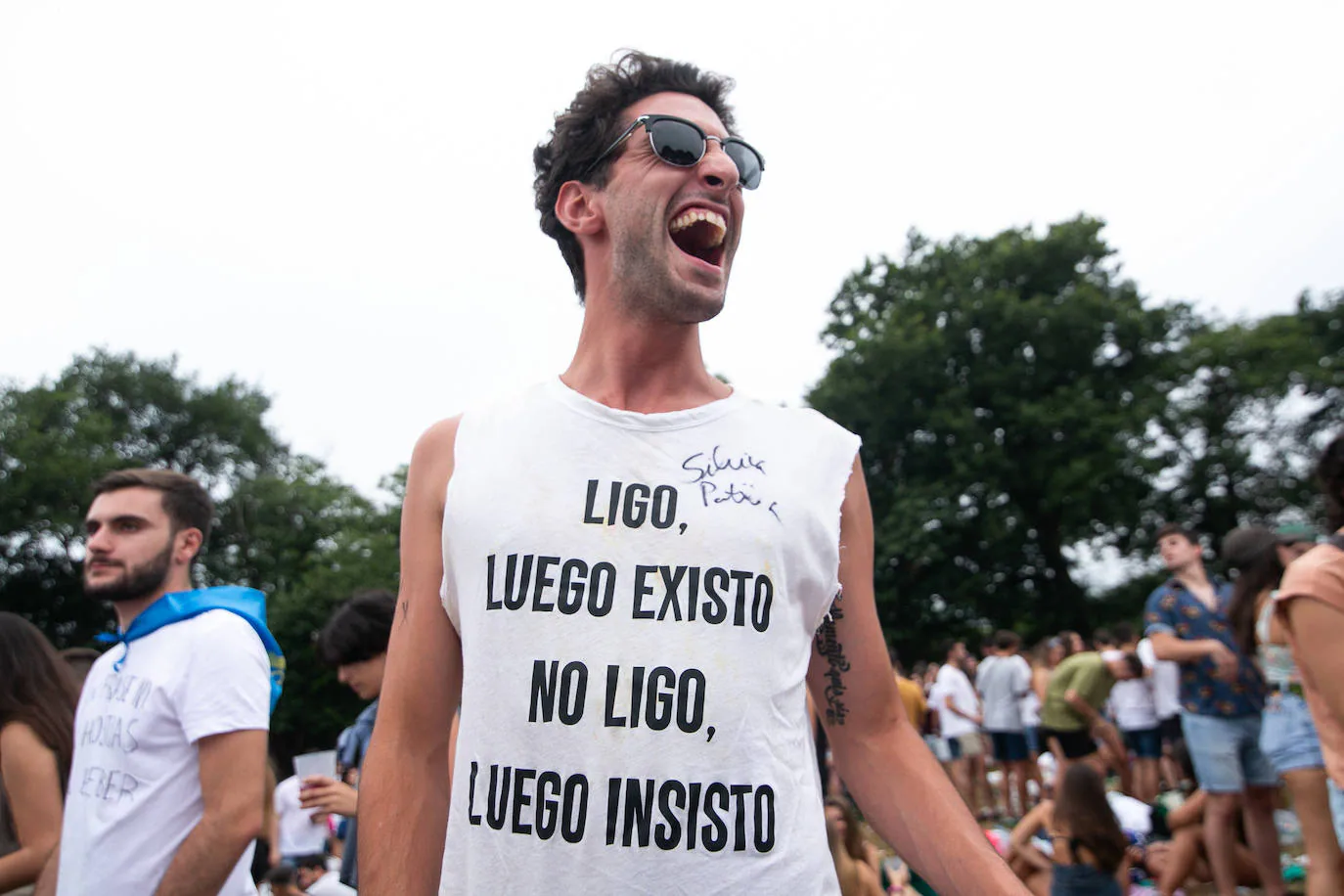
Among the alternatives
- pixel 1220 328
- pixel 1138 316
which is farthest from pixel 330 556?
pixel 1220 328

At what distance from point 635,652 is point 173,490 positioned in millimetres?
2788

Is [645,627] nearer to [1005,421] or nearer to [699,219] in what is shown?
[699,219]

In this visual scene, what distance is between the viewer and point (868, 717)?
200cm

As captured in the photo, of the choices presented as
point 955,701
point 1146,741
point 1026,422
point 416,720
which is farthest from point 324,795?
point 1026,422

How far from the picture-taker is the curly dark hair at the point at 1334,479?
3516mm

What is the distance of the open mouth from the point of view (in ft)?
6.75

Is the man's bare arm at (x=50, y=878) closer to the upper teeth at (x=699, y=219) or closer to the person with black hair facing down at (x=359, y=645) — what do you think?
the person with black hair facing down at (x=359, y=645)

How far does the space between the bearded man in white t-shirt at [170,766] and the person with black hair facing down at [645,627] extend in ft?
5.20

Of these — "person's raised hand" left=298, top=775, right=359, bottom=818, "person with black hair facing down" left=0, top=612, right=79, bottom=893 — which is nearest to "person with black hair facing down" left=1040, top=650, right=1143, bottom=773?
"person's raised hand" left=298, top=775, right=359, bottom=818

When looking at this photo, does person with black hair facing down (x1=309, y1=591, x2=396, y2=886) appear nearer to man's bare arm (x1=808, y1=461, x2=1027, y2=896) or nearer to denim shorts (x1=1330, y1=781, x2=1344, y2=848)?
man's bare arm (x1=808, y1=461, x2=1027, y2=896)

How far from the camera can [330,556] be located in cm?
3869

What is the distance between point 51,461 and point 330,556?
30.1ft

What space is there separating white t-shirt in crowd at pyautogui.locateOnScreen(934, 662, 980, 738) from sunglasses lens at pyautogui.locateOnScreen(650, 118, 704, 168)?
35.2 feet

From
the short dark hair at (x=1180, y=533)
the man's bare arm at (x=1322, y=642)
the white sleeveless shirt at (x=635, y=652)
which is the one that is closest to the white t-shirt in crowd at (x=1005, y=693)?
the short dark hair at (x=1180, y=533)
